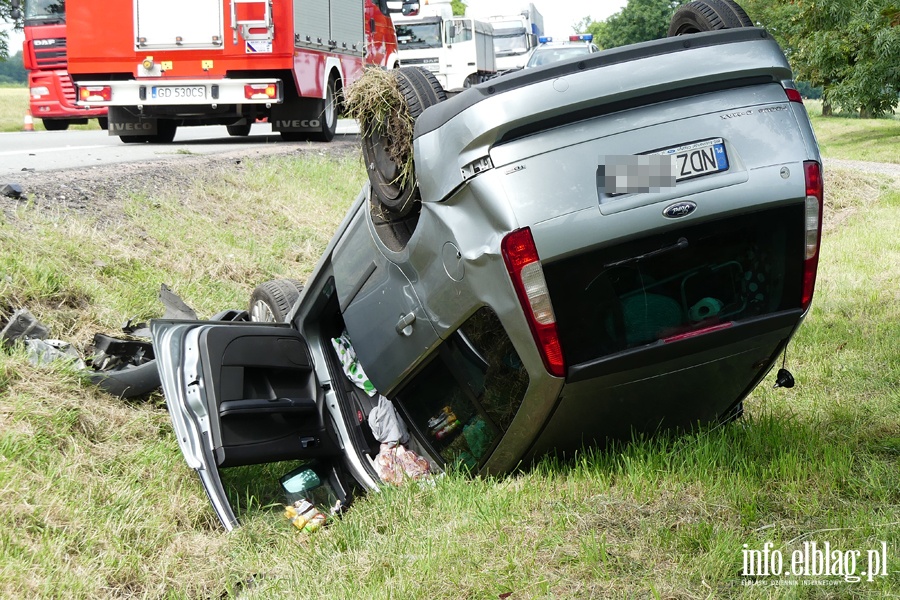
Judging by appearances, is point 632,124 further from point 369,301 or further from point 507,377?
point 369,301

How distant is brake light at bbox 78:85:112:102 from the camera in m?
14.0

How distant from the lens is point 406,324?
365 cm

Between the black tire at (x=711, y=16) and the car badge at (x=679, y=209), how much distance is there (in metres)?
0.92

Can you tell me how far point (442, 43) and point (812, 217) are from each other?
29.0 meters

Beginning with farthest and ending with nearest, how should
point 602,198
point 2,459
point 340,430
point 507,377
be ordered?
point 340,430 < point 2,459 < point 507,377 < point 602,198

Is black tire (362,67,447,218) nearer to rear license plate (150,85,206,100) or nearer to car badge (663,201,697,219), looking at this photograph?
car badge (663,201,697,219)

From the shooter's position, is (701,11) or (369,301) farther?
(369,301)

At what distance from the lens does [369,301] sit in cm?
395

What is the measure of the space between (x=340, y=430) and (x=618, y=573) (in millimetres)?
2143

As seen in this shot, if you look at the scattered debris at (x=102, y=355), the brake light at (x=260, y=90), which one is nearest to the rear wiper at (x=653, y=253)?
the scattered debris at (x=102, y=355)

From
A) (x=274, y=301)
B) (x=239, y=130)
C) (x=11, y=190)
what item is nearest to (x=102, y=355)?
(x=274, y=301)

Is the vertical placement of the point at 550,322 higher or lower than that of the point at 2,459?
higher

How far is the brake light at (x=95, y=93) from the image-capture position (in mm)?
13953

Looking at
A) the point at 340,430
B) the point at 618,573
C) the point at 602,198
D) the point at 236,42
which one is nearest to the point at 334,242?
the point at 340,430
